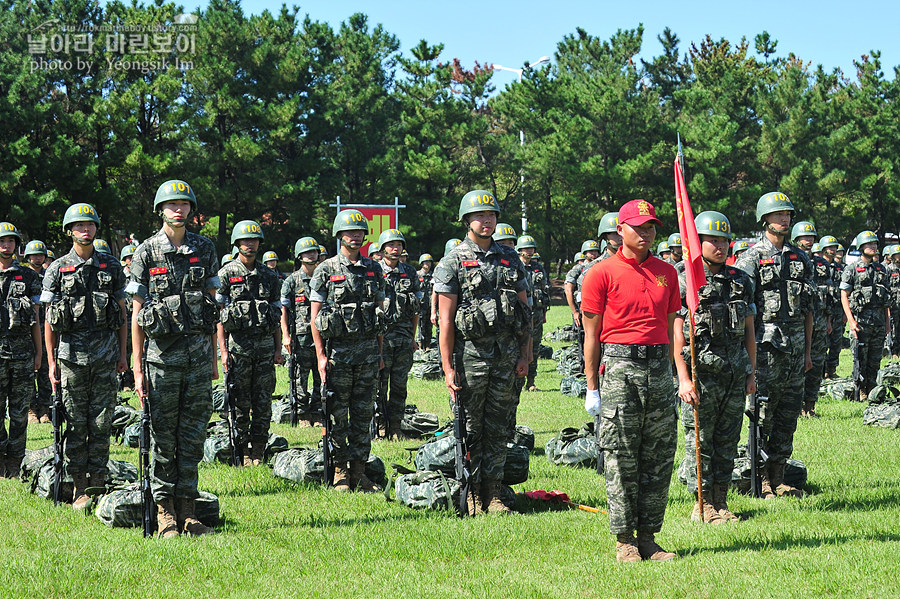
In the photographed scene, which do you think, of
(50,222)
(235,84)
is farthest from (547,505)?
(235,84)

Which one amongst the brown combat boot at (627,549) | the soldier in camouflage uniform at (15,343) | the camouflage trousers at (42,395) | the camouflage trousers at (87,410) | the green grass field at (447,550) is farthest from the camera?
the camouflage trousers at (42,395)

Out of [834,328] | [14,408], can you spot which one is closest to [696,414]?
[14,408]

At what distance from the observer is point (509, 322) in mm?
7754

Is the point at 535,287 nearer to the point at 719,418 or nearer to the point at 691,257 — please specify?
the point at 719,418

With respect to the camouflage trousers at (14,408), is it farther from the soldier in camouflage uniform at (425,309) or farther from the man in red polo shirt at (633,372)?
the soldier in camouflage uniform at (425,309)

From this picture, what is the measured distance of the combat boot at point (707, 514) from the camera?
748cm

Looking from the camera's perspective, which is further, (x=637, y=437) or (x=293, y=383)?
(x=293, y=383)

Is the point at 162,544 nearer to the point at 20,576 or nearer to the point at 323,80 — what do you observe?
the point at 20,576

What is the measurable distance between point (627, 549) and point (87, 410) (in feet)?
17.2

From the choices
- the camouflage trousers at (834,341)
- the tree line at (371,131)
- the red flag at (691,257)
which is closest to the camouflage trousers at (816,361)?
the red flag at (691,257)

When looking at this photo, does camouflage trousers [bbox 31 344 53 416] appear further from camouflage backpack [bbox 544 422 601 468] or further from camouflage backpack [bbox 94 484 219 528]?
camouflage backpack [bbox 544 422 601 468]

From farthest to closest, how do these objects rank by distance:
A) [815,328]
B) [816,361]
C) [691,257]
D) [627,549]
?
[815,328]
[816,361]
[691,257]
[627,549]

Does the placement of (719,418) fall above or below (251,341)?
below

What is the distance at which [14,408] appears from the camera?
9.73 metres
